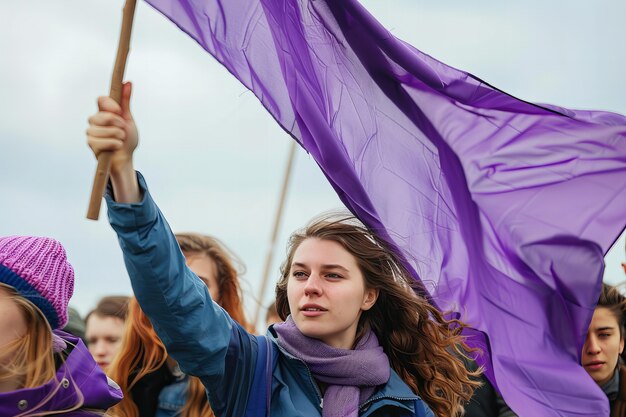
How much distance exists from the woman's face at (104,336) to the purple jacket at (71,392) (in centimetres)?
320

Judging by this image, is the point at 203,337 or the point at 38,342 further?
the point at 203,337

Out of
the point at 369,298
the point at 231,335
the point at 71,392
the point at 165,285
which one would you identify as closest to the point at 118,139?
the point at 165,285

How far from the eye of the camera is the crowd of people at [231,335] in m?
3.57

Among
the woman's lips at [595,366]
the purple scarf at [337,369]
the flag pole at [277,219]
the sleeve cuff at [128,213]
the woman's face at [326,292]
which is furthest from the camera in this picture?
the flag pole at [277,219]

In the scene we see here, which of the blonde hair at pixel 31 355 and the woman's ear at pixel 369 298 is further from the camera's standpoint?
the woman's ear at pixel 369 298

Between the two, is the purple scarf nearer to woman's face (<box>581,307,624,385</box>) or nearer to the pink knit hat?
the pink knit hat

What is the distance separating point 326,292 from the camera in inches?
180

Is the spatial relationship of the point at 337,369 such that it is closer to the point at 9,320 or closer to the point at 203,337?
the point at 203,337

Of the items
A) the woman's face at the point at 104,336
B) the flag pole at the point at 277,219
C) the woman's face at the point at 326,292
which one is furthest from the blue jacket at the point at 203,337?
the flag pole at the point at 277,219

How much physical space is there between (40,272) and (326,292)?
49.8 inches

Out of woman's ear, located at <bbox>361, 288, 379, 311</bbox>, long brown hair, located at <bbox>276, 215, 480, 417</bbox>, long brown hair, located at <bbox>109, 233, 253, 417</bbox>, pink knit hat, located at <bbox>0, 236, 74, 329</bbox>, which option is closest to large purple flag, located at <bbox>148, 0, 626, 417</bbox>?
long brown hair, located at <bbox>276, 215, 480, 417</bbox>

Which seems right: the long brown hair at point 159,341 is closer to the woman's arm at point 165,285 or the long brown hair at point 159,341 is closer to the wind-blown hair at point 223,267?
the wind-blown hair at point 223,267

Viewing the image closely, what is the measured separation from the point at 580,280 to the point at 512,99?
0.85m

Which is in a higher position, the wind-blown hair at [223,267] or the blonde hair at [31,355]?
the wind-blown hair at [223,267]
